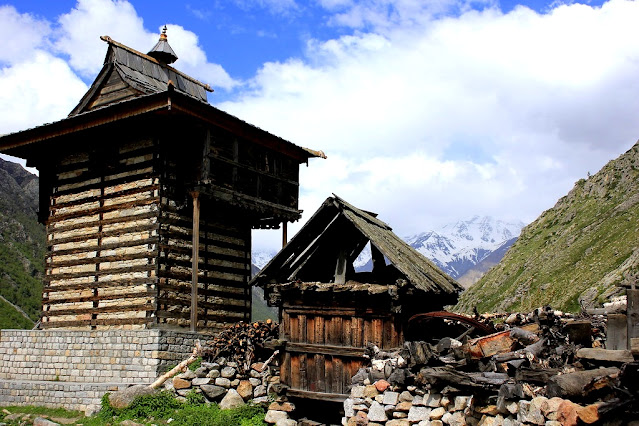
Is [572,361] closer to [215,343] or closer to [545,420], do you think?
[545,420]

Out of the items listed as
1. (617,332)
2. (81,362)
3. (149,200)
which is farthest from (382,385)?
(81,362)

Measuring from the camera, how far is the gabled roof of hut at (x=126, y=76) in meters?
22.9

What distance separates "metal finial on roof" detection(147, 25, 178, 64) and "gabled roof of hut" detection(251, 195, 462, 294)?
503 inches

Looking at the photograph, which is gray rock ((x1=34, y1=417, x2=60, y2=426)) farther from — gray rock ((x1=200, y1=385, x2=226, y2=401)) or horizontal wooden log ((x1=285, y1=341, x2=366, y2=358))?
horizontal wooden log ((x1=285, y1=341, x2=366, y2=358))

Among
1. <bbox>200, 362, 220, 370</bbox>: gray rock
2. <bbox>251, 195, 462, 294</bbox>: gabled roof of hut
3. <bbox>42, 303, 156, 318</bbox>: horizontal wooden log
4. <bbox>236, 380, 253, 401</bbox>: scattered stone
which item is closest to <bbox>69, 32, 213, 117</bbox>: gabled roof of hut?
<bbox>42, 303, 156, 318</bbox>: horizontal wooden log

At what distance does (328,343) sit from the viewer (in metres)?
Answer: 15.1

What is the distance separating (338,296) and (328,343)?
1.14 meters

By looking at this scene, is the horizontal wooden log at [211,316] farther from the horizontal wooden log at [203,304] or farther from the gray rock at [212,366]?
the gray rock at [212,366]

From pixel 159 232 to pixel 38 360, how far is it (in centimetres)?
606

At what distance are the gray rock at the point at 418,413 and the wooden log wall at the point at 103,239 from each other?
10.7 metres

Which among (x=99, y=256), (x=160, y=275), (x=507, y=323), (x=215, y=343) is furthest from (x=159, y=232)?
(x=507, y=323)

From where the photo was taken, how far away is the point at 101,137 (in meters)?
22.3

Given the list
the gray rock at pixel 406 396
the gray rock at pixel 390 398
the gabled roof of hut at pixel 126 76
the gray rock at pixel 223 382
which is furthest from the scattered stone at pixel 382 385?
the gabled roof of hut at pixel 126 76

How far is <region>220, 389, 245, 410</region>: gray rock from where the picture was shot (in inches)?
667
